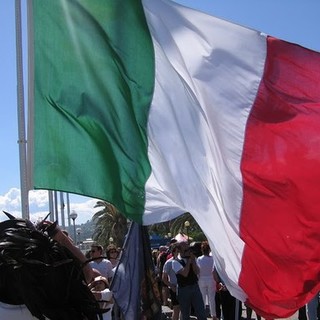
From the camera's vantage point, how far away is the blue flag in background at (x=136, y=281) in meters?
5.68

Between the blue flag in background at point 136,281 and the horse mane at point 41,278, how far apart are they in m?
3.24

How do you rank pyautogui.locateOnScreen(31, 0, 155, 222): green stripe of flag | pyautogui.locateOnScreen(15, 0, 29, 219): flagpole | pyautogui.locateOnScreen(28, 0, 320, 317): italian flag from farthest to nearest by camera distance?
1. pyautogui.locateOnScreen(15, 0, 29, 219): flagpole
2. pyautogui.locateOnScreen(31, 0, 155, 222): green stripe of flag
3. pyautogui.locateOnScreen(28, 0, 320, 317): italian flag

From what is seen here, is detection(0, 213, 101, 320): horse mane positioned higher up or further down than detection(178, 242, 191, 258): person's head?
higher up

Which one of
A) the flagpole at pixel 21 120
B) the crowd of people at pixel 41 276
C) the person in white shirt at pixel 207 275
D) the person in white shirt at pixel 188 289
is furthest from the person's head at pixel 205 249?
the crowd of people at pixel 41 276

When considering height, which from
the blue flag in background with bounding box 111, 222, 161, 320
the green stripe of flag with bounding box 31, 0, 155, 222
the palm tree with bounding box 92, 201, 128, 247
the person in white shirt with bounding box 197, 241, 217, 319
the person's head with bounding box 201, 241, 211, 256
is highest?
the green stripe of flag with bounding box 31, 0, 155, 222

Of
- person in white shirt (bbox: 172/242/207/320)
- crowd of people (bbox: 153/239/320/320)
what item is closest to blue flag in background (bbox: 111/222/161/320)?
crowd of people (bbox: 153/239/320/320)

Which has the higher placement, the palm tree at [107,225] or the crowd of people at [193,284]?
the crowd of people at [193,284]

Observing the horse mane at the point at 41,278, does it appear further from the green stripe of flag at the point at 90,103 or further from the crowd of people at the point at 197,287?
the crowd of people at the point at 197,287

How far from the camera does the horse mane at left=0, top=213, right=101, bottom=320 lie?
89.8 inches

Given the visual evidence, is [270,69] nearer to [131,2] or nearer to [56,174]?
[131,2]

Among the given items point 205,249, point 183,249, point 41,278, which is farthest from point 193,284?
point 41,278

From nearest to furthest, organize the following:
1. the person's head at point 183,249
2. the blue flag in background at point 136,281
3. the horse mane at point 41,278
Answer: the horse mane at point 41,278, the blue flag in background at point 136,281, the person's head at point 183,249

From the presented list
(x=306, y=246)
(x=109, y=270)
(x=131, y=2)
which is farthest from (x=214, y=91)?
(x=109, y=270)

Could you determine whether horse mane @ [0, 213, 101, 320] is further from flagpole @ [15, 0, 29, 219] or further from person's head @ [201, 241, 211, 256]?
person's head @ [201, 241, 211, 256]
